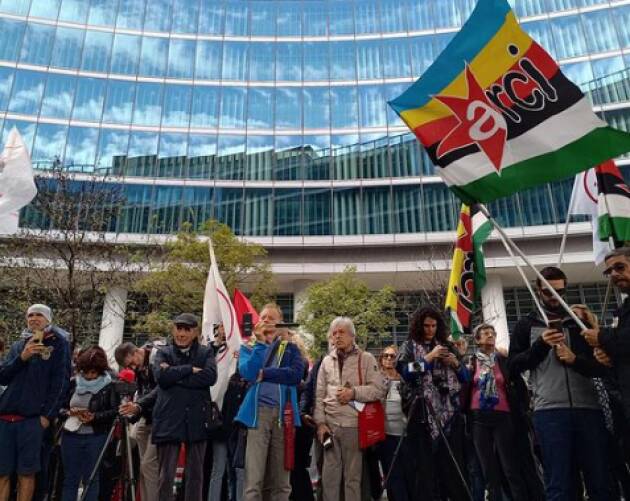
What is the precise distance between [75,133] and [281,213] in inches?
472

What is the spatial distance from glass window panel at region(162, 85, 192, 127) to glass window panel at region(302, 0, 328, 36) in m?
8.46

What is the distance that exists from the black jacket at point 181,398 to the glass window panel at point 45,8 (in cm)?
3110

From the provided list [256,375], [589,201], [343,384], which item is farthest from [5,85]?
[589,201]

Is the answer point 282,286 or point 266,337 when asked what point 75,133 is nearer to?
point 282,286

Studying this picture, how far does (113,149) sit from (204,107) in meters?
5.67

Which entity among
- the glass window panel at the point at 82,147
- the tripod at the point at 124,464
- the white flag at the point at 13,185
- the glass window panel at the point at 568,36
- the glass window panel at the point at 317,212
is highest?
the glass window panel at the point at 568,36

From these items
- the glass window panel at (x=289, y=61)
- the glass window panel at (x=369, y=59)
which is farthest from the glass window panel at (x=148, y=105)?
the glass window panel at (x=369, y=59)

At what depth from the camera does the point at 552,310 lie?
425 centimetres

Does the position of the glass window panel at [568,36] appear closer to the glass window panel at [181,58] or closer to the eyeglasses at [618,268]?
the glass window panel at [181,58]

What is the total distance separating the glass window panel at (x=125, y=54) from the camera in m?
29.3

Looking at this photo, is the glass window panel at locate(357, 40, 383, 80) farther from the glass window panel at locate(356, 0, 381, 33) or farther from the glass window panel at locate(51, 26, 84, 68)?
the glass window panel at locate(51, 26, 84, 68)

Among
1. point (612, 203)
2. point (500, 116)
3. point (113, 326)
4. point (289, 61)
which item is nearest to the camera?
point (500, 116)

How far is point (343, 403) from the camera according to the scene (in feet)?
17.0

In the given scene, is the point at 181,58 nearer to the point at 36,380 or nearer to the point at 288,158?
the point at 288,158
